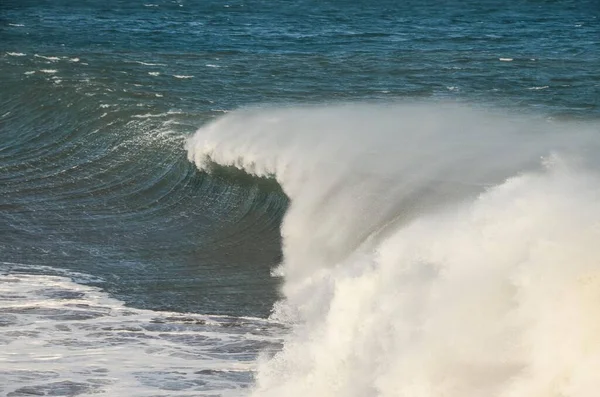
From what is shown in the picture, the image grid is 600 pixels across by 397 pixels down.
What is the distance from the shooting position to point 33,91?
2558 cm

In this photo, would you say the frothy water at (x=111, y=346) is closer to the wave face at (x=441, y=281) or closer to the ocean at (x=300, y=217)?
the ocean at (x=300, y=217)

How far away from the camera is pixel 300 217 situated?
1608cm

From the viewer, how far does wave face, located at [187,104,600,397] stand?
899 cm

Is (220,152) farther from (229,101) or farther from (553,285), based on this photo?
(553,285)

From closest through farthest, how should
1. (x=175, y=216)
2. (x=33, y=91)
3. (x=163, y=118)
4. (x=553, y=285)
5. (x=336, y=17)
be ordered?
(x=553, y=285) → (x=175, y=216) → (x=163, y=118) → (x=33, y=91) → (x=336, y=17)

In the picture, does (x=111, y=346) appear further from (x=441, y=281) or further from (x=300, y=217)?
(x=300, y=217)

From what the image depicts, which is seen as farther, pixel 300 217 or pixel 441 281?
pixel 300 217

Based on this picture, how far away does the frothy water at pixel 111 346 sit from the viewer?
10773 mm

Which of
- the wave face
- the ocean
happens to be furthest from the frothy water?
the wave face

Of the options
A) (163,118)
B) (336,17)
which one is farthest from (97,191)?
(336,17)

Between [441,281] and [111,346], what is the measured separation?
3424 mm

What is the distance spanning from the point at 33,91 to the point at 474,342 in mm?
17963

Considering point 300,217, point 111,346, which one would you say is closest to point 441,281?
point 111,346

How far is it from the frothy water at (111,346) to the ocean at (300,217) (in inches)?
1.3
